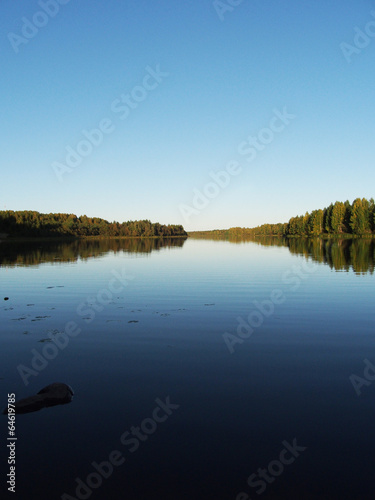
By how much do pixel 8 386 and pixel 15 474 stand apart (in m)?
4.49

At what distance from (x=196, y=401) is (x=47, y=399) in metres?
4.30

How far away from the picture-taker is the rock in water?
10.1 metres

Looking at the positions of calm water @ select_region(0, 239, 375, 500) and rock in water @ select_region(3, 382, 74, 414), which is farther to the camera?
rock in water @ select_region(3, 382, 74, 414)

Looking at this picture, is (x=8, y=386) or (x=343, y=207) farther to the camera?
(x=343, y=207)

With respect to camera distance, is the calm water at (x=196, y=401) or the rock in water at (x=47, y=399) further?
the rock in water at (x=47, y=399)

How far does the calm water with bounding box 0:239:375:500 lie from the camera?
7.45 m

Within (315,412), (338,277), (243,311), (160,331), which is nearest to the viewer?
(315,412)

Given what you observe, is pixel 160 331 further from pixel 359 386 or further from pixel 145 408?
pixel 359 386

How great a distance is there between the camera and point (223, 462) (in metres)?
7.86

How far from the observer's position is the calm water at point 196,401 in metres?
7.45

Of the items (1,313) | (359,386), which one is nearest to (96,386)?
(359,386)

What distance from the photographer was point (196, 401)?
10.5 m

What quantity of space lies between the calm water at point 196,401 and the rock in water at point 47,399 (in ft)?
1.10

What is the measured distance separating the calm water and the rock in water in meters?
0.34
